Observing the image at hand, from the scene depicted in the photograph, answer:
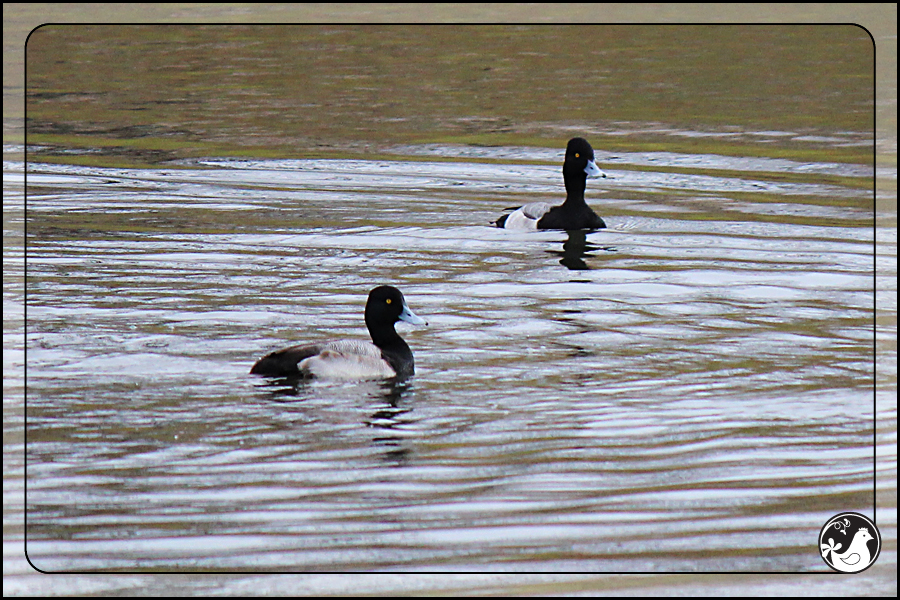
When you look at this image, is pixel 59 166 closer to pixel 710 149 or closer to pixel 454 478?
pixel 710 149

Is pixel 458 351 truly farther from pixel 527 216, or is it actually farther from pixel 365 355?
pixel 527 216

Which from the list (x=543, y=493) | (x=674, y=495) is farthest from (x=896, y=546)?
(x=543, y=493)

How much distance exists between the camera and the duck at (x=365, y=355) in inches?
352

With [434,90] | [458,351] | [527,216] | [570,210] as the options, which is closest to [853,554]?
[458,351]

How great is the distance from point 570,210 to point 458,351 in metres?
5.64

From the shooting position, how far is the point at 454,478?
274 inches

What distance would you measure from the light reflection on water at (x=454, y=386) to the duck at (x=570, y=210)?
0.59 ft

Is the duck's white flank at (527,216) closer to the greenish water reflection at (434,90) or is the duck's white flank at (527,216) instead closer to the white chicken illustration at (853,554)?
the greenish water reflection at (434,90)

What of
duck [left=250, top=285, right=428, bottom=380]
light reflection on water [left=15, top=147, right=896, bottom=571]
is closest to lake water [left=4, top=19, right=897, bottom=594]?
light reflection on water [left=15, top=147, right=896, bottom=571]

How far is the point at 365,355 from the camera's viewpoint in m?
9.28

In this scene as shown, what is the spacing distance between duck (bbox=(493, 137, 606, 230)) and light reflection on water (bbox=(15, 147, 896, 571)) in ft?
0.59

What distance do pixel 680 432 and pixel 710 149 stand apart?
1062cm

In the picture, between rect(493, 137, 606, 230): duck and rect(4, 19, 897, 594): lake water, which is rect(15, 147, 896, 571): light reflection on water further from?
rect(493, 137, 606, 230): duck

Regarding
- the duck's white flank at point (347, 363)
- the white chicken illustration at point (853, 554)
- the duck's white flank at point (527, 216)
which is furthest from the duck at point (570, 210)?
the white chicken illustration at point (853, 554)
